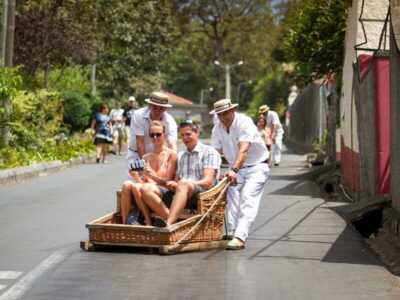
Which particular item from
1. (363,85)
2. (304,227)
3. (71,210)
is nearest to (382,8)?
(363,85)

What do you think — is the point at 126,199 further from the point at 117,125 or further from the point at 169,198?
the point at 117,125

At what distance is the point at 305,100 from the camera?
39.2 m

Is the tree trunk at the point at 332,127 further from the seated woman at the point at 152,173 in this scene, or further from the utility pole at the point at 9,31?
the seated woman at the point at 152,173

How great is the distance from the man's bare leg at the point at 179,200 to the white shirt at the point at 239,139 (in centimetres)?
85

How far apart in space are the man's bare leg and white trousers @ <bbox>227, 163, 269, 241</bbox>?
74 centimetres

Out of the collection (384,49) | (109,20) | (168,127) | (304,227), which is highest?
(109,20)

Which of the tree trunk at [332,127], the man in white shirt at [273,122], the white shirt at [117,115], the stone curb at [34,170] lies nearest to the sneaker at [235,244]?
the stone curb at [34,170]

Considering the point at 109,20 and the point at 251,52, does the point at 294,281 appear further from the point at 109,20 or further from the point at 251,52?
the point at 251,52

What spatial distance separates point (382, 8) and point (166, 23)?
107ft

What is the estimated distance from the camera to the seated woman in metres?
10.4

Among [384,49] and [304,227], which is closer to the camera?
[304,227]

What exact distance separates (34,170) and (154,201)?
39.5 ft

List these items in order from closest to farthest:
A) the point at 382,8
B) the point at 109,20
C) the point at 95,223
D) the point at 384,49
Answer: the point at 95,223
the point at 384,49
the point at 382,8
the point at 109,20

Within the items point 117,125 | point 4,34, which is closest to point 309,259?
point 4,34
